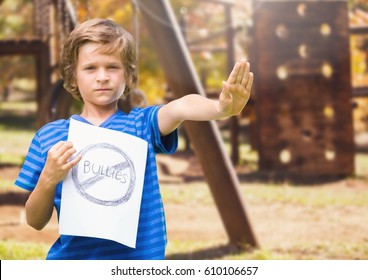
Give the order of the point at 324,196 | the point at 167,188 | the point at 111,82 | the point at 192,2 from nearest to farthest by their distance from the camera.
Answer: the point at 111,82, the point at 324,196, the point at 167,188, the point at 192,2

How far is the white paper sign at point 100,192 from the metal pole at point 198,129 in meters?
2.36

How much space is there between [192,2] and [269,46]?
197 inches

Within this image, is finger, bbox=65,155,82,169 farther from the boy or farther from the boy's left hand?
the boy's left hand

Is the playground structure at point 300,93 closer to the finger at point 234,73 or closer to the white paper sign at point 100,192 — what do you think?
the white paper sign at point 100,192

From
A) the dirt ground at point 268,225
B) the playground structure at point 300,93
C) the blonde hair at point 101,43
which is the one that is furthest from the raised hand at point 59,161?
the playground structure at point 300,93

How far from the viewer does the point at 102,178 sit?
1956mm

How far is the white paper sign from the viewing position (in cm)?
195

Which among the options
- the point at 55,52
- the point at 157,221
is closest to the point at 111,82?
the point at 157,221

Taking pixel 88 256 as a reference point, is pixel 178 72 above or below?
above

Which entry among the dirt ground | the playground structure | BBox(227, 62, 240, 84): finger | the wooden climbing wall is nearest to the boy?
BBox(227, 62, 240, 84): finger

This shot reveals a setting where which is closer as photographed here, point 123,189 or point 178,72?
point 123,189

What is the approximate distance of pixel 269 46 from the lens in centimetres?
867

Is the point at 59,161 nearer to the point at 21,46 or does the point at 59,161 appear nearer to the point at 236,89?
the point at 236,89

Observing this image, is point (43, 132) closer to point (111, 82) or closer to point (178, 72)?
point (111, 82)
